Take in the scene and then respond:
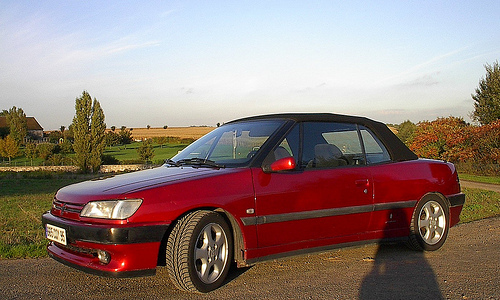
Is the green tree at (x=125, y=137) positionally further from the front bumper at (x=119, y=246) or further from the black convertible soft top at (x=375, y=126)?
the front bumper at (x=119, y=246)

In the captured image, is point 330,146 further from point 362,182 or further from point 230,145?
point 230,145

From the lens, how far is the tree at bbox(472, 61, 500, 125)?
36562mm

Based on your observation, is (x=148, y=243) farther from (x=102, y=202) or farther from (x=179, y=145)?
(x=179, y=145)

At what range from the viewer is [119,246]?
12.7ft

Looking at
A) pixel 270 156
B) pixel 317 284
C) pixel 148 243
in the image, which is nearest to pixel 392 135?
pixel 270 156

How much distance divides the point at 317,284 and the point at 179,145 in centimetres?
9363

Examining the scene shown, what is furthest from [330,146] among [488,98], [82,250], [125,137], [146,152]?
[125,137]

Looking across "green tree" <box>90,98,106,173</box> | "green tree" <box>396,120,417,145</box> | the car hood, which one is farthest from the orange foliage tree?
"green tree" <box>90,98,106,173</box>

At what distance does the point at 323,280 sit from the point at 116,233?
2.03 meters

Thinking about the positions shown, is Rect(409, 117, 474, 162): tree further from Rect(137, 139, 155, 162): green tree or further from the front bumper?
Rect(137, 139, 155, 162): green tree

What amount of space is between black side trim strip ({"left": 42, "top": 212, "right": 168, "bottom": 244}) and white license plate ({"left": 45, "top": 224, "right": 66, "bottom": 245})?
16 cm

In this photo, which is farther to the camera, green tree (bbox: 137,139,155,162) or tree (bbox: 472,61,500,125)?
green tree (bbox: 137,139,155,162)

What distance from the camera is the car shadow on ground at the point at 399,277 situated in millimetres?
4112

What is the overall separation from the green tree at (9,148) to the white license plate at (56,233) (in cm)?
11378
